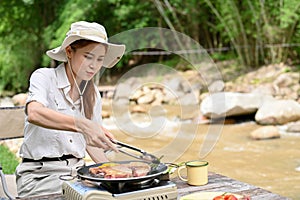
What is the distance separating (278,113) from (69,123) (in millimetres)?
5243

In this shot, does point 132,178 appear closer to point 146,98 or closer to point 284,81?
point 284,81

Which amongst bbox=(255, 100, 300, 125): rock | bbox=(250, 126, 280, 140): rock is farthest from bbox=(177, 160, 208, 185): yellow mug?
bbox=(255, 100, 300, 125): rock

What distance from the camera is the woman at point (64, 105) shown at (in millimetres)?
1905

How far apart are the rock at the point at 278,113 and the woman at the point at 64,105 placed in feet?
15.5

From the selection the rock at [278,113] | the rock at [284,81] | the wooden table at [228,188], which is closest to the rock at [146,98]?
the rock at [284,81]

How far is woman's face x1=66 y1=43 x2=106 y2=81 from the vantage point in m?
1.87

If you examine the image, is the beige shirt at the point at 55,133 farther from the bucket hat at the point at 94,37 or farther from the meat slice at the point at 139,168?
the meat slice at the point at 139,168

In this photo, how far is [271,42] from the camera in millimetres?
9078

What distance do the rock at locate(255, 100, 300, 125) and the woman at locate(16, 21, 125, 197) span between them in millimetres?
4717

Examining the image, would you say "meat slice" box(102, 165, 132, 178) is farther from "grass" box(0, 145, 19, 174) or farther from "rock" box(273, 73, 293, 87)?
"rock" box(273, 73, 293, 87)

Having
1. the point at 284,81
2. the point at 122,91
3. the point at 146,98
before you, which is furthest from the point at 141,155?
the point at 146,98

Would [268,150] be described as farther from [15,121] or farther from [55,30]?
[55,30]

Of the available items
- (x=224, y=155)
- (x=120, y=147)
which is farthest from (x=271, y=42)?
(x=120, y=147)

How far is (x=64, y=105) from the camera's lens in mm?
2062
